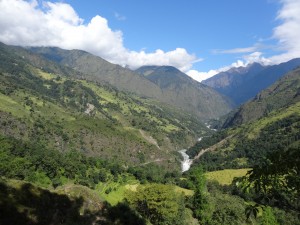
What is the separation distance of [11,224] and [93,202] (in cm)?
1182

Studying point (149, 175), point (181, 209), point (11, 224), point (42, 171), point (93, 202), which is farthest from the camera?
point (149, 175)

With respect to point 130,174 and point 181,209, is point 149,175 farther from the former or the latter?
point 181,209

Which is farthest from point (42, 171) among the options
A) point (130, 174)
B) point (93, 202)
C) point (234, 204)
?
point (93, 202)

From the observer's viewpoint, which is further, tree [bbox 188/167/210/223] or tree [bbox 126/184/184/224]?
tree [bbox 188/167/210/223]

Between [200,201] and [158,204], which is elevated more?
[158,204]

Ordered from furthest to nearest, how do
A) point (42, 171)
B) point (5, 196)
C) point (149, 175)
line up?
point (149, 175) → point (42, 171) → point (5, 196)

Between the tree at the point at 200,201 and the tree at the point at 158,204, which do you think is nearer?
the tree at the point at 158,204

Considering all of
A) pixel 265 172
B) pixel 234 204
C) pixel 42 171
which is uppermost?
pixel 265 172

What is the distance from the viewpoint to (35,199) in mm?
33719

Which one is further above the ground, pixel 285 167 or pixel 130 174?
pixel 285 167

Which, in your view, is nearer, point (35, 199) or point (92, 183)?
point (35, 199)

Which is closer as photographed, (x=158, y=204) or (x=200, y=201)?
(x=158, y=204)

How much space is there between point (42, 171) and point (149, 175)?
55446 mm

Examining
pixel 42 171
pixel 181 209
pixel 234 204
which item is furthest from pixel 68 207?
pixel 42 171
